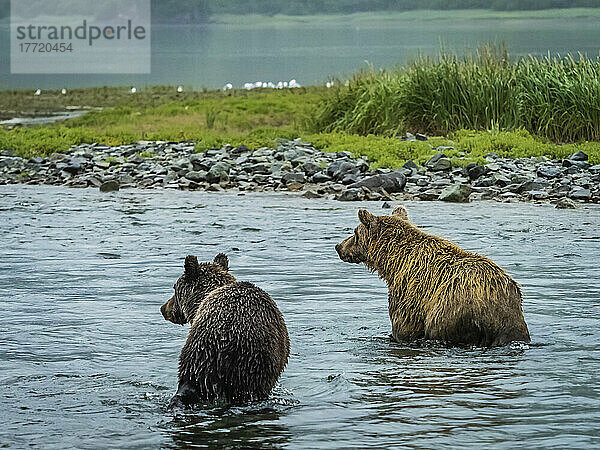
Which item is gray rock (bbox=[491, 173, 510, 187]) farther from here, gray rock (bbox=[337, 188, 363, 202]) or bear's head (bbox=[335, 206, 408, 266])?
bear's head (bbox=[335, 206, 408, 266])

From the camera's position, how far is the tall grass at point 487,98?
72.4ft

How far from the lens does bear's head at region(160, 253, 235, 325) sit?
722 centimetres

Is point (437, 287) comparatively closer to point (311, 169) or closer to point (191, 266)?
point (191, 266)

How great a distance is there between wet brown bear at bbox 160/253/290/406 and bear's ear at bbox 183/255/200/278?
758 millimetres

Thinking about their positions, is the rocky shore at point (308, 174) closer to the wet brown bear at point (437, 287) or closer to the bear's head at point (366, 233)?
the bear's head at point (366, 233)

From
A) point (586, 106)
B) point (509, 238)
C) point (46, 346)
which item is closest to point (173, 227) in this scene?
point (509, 238)

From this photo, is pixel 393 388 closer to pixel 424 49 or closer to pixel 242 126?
pixel 424 49

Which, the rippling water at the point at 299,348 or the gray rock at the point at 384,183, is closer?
the rippling water at the point at 299,348

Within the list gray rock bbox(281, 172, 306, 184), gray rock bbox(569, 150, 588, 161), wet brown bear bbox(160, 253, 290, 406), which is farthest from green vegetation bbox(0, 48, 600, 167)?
wet brown bear bbox(160, 253, 290, 406)

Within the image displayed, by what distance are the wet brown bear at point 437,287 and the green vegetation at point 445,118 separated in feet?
36.3

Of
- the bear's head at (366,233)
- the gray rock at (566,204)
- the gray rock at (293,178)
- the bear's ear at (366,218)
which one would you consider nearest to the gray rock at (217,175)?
the gray rock at (293,178)

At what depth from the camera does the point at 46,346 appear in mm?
8219

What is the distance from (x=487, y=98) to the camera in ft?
74.2

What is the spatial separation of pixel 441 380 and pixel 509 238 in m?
6.60
